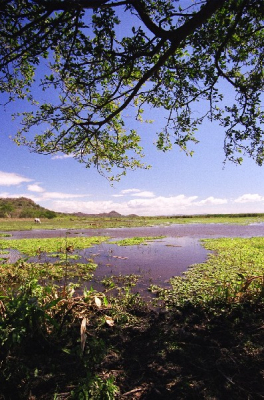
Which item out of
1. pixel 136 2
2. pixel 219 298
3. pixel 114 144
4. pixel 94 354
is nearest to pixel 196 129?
pixel 114 144

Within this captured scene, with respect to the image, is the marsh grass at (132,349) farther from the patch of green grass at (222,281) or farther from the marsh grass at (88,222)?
the marsh grass at (88,222)

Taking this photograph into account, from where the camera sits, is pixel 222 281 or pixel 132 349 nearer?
pixel 132 349

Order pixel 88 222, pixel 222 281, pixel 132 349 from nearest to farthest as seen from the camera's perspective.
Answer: pixel 132 349 → pixel 222 281 → pixel 88 222

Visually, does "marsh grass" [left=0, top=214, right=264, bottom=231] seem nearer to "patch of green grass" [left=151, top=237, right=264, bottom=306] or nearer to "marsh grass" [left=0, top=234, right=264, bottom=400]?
"patch of green grass" [left=151, top=237, right=264, bottom=306]

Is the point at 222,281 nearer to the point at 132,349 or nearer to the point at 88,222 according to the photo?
the point at 132,349

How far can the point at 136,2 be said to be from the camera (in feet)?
14.8

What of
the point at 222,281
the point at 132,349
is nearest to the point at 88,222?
the point at 222,281

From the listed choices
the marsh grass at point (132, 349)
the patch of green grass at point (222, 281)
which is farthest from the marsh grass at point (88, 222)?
the marsh grass at point (132, 349)

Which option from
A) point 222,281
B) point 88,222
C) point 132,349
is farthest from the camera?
point 88,222

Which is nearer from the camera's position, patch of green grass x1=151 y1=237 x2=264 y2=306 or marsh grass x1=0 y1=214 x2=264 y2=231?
patch of green grass x1=151 y1=237 x2=264 y2=306

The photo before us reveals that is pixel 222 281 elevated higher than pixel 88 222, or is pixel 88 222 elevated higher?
pixel 88 222

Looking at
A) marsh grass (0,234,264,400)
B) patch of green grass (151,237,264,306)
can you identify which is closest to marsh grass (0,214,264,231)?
patch of green grass (151,237,264,306)

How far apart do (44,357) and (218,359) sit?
2.18 m

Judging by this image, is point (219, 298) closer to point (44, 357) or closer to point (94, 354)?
point (94, 354)
